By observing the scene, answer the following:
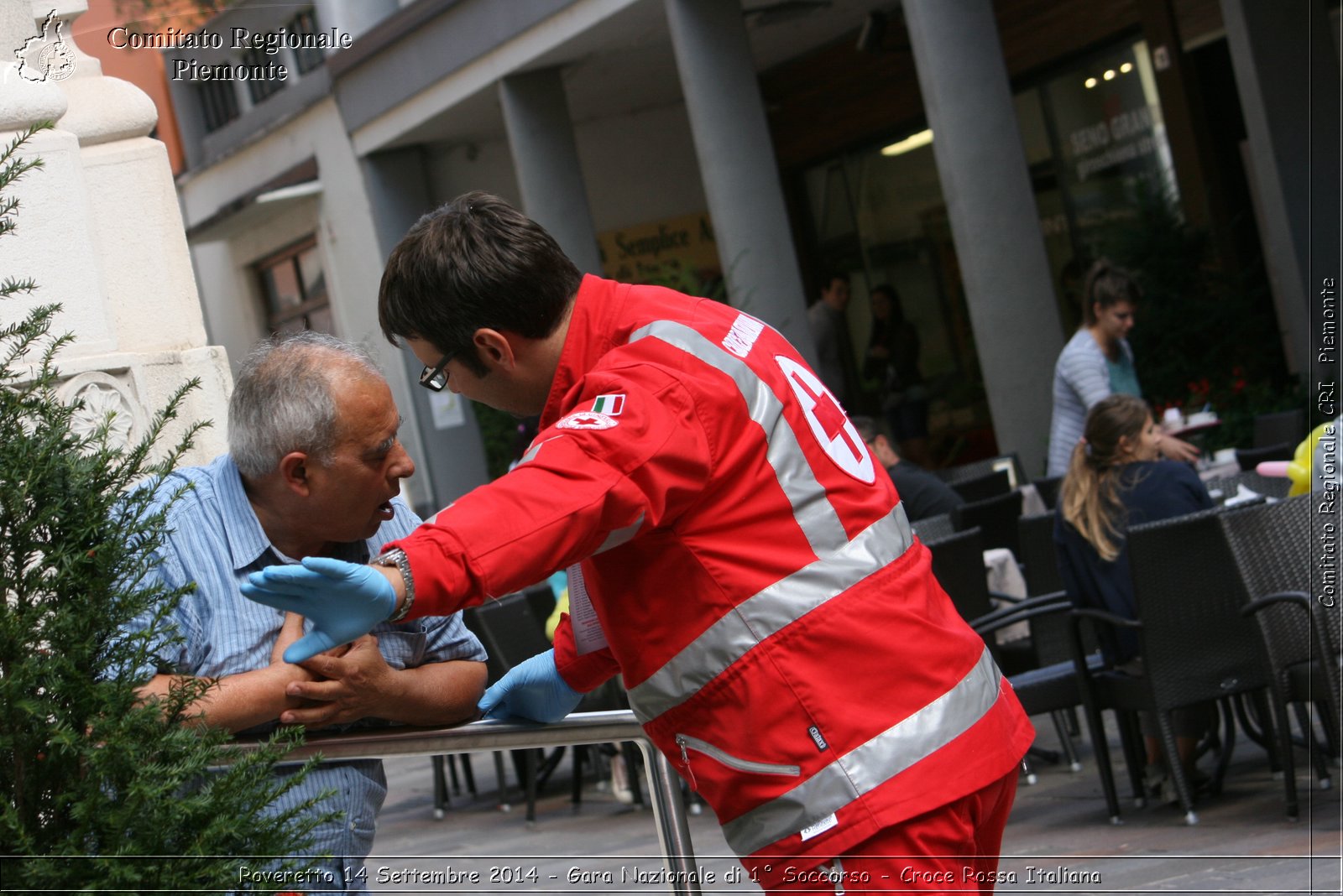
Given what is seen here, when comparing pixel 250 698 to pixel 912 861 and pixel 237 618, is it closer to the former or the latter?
pixel 237 618

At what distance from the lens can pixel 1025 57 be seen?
14.2 metres

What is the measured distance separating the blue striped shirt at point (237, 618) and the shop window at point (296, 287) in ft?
50.7

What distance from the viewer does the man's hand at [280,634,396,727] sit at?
2.16m

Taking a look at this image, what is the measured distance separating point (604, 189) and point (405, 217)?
2292 mm

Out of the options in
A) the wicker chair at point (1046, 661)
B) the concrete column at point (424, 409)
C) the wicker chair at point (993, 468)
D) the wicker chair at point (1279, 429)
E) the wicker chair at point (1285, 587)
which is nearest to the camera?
the wicker chair at point (1285, 587)

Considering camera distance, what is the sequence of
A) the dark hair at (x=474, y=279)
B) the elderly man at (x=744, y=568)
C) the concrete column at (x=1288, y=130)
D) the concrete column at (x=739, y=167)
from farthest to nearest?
the concrete column at (x=739, y=167), the concrete column at (x=1288, y=130), the dark hair at (x=474, y=279), the elderly man at (x=744, y=568)

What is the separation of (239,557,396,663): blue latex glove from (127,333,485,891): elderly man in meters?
0.57

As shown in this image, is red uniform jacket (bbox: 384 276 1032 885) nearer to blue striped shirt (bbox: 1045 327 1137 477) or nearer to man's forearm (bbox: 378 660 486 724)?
man's forearm (bbox: 378 660 486 724)

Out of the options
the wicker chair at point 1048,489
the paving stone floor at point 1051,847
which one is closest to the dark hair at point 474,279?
the paving stone floor at point 1051,847

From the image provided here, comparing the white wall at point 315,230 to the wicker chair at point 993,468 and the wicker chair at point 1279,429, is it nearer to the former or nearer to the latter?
the wicker chair at point 993,468

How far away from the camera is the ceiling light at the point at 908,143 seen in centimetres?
1560

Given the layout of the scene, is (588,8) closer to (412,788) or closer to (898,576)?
(412,788)

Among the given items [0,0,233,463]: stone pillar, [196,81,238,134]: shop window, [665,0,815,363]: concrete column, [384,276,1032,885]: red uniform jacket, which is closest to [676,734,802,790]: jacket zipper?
[384,276,1032,885]: red uniform jacket

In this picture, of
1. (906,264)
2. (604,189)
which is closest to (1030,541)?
(906,264)
